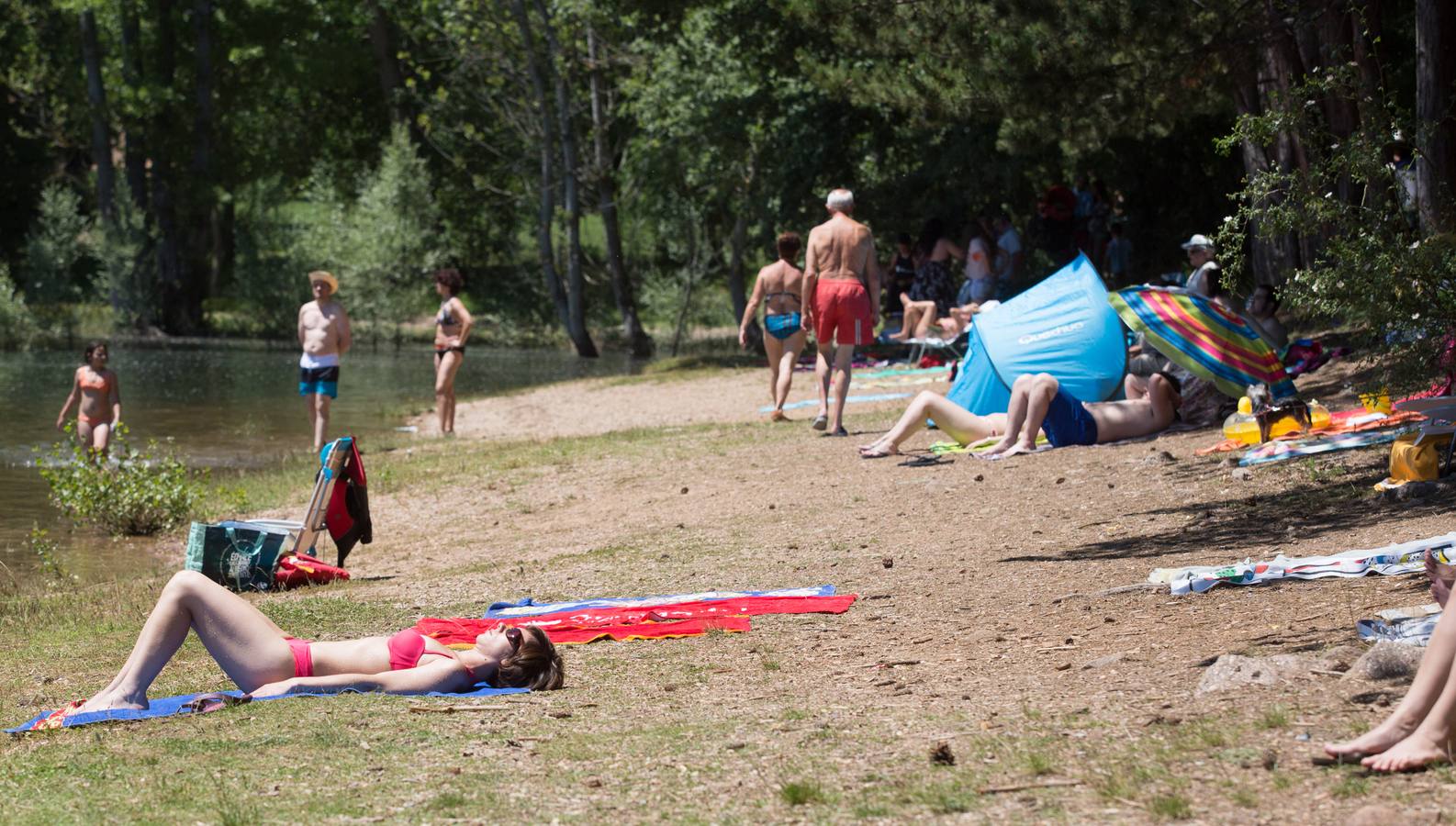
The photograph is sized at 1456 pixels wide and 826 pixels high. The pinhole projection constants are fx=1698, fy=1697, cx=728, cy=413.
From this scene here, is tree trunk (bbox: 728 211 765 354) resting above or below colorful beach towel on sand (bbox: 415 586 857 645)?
above

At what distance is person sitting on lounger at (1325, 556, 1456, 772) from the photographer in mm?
4520

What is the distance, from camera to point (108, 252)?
38656 mm

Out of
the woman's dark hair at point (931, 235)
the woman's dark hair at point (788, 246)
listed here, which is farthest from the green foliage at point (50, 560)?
the woman's dark hair at point (931, 235)

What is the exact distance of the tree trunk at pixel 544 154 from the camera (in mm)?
31891

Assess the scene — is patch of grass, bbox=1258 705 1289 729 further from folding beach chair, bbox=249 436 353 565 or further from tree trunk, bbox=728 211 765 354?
tree trunk, bbox=728 211 765 354

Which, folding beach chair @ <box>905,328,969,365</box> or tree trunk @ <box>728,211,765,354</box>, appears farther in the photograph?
tree trunk @ <box>728,211,765,354</box>

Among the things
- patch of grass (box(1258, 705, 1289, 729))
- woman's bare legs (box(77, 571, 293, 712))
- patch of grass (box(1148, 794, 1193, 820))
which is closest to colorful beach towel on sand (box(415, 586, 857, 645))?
woman's bare legs (box(77, 571, 293, 712))

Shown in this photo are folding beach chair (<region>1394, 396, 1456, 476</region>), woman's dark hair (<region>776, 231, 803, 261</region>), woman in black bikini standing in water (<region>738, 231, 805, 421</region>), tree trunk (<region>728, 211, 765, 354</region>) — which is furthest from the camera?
tree trunk (<region>728, 211, 765, 354</region>)

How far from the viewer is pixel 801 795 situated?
477 cm

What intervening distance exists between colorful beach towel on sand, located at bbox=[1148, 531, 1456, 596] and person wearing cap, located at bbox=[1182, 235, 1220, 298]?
19.9ft

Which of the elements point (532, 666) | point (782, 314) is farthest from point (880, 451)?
point (532, 666)

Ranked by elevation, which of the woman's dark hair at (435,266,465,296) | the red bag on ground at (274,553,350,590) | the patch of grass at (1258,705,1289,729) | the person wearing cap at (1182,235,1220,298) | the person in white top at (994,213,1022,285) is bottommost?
the red bag on ground at (274,553,350,590)

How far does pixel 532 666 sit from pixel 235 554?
3826 mm

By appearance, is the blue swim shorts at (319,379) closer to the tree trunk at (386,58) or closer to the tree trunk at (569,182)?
the tree trunk at (569,182)
